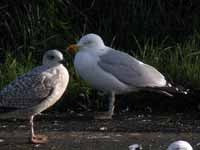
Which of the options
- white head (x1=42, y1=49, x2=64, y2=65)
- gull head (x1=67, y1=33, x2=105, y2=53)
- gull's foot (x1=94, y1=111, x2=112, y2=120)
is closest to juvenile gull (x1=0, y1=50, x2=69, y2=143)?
white head (x1=42, y1=49, x2=64, y2=65)

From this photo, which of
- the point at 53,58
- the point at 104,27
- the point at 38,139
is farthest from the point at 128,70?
the point at 104,27

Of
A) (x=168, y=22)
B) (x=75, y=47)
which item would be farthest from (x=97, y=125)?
(x=168, y=22)

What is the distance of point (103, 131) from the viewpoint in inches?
324

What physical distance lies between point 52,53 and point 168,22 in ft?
12.0

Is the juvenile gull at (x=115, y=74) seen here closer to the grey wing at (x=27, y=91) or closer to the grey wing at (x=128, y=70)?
the grey wing at (x=128, y=70)

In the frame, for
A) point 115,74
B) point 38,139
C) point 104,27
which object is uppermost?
point 104,27

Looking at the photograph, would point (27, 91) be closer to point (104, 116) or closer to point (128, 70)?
point (104, 116)

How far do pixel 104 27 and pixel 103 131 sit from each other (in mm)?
3316

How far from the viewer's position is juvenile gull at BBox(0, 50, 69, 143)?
25.6 feet

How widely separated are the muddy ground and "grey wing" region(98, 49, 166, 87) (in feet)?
1.20

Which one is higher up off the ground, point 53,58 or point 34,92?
point 53,58

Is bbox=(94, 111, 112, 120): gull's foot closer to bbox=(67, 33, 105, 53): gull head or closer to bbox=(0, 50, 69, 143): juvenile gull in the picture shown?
bbox=(67, 33, 105, 53): gull head

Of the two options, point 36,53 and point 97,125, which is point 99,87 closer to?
point 97,125

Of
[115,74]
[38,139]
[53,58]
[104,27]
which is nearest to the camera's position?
[38,139]
